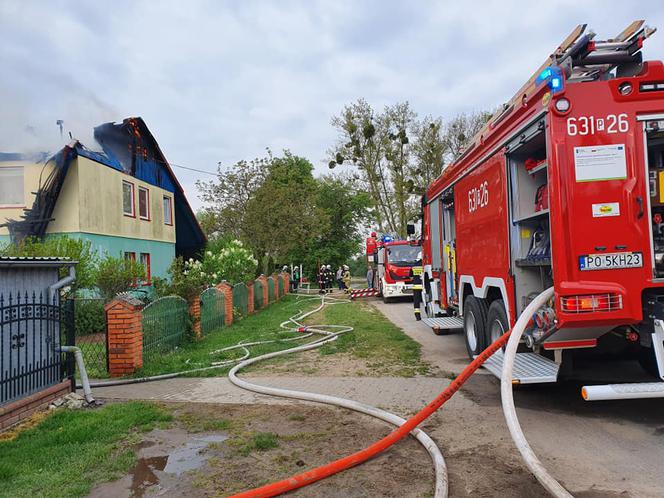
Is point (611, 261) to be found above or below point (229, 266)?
below

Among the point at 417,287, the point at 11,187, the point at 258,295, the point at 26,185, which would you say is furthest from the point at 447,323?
the point at 11,187

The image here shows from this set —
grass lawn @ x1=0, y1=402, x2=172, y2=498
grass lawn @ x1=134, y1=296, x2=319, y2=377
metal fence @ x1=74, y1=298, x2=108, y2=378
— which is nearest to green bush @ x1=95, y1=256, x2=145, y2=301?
metal fence @ x1=74, y1=298, x2=108, y2=378

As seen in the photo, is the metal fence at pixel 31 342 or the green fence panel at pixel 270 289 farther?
the green fence panel at pixel 270 289

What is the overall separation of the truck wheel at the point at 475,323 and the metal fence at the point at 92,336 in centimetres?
562

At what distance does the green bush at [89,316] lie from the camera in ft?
35.3

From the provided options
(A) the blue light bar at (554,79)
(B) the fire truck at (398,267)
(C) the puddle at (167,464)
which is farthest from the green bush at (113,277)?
(A) the blue light bar at (554,79)

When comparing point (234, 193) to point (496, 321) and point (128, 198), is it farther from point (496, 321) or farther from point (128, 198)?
point (496, 321)

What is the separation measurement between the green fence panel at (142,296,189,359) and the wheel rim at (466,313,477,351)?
5.22 meters

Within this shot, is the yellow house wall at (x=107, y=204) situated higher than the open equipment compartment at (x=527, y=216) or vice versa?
the yellow house wall at (x=107, y=204)

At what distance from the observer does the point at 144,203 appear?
66.8 feet

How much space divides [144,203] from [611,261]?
18.9m

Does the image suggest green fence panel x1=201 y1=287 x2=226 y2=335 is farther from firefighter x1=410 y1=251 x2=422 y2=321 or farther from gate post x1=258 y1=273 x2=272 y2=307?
gate post x1=258 y1=273 x2=272 y2=307

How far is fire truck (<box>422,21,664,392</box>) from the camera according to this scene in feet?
14.5

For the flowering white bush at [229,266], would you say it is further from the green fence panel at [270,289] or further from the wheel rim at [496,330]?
the wheel rim at [496,330]
